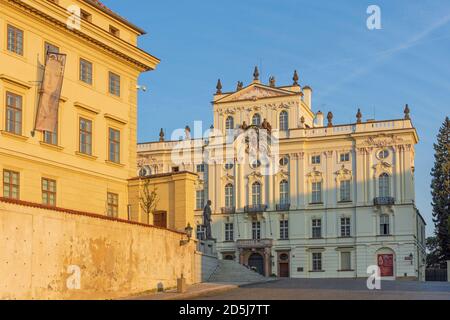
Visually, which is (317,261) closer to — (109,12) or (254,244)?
(254,244)

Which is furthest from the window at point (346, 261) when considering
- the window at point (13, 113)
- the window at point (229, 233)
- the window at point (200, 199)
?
the window at point (13, 113)

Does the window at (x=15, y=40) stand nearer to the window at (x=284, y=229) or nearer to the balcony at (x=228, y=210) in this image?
the window at (x=284, y=229)

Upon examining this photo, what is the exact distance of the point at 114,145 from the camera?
1682 inches

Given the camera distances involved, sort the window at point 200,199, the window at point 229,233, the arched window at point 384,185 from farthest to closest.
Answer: the window at point 200,199 → the window at point 229,233 → the arched window at point 384,185

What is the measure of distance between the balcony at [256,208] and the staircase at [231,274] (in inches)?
1080

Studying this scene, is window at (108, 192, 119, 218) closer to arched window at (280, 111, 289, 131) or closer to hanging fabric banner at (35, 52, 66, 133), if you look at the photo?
hanging fabric banner at (35, 52, 66, 133)

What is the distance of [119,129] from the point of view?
142ft

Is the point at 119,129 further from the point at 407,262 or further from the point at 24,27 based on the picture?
the point at 407,262

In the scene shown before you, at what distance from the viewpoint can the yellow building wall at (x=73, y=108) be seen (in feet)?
116

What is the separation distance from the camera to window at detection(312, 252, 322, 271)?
257 ft

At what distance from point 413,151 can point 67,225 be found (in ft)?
178

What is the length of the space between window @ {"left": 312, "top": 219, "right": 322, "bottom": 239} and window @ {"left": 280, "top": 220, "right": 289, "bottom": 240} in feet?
8.64

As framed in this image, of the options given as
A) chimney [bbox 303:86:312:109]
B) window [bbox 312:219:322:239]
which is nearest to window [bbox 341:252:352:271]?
window [bbox 312:219:322:239]
